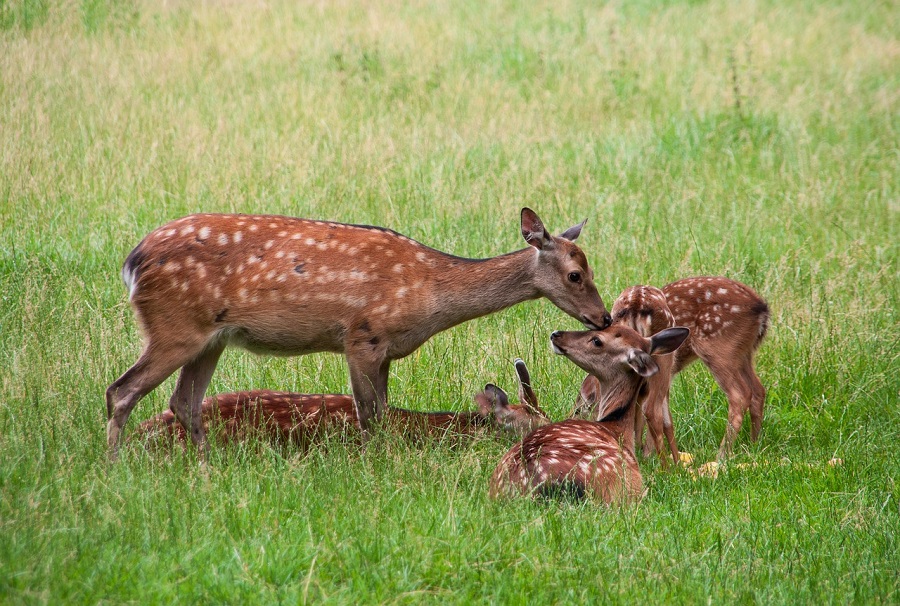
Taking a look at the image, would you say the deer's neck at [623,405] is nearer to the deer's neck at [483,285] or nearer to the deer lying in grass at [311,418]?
the deer lying in grass at [311,418]

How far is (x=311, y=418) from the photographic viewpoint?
6.60 metres

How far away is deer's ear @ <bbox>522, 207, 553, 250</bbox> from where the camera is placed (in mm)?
6762

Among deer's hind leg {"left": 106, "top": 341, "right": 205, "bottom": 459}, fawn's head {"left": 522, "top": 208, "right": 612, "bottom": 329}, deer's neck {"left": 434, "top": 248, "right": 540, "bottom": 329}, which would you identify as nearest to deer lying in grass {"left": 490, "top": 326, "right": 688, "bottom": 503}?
fawn's head {"left": 522, "top": 208, "right": 612, "bottom": 329}

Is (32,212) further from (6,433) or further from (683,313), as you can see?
(683,313)

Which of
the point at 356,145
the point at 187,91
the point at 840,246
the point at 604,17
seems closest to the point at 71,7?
the point at 187,91

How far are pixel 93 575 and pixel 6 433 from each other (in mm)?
1699

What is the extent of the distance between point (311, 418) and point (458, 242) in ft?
9.70

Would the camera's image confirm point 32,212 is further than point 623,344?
Yes

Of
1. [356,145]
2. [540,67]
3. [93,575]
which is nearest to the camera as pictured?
[93,575]

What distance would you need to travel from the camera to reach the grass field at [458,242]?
475 centimetres

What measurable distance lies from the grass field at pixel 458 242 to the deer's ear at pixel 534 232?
3.49 feet

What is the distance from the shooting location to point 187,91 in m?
12.3

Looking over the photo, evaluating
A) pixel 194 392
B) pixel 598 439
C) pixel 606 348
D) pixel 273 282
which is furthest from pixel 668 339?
pixel 194 392

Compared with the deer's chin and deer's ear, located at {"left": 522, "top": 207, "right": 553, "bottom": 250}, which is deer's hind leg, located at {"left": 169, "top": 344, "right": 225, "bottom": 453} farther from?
the deer's chin
